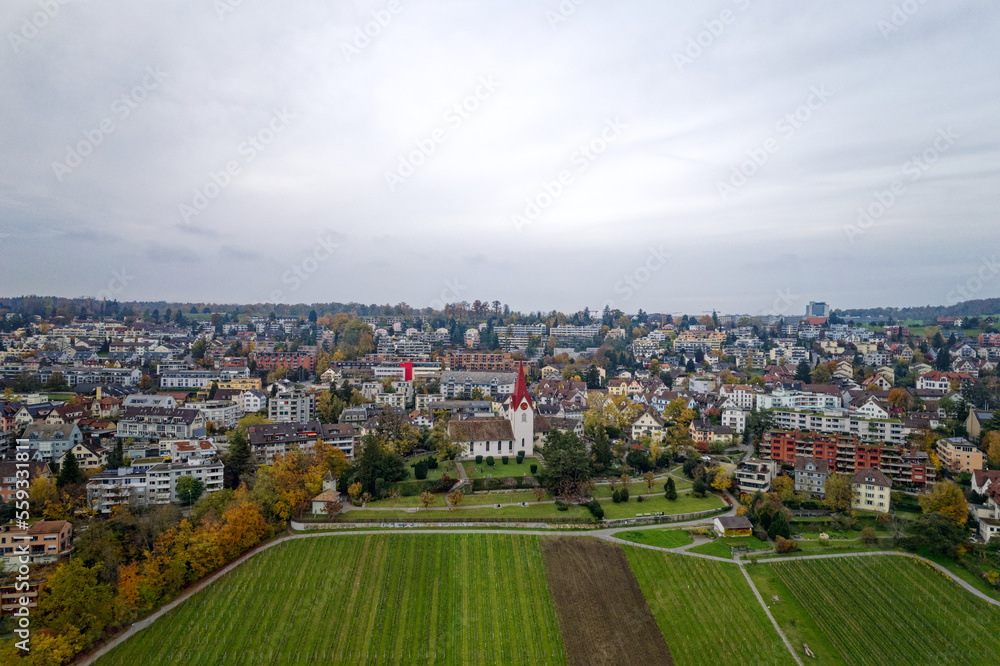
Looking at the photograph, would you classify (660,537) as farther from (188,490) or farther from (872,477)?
(188,490)

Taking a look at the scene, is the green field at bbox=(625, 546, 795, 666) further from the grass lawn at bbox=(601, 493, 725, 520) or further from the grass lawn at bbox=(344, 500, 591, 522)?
the grass lawn at bbox=(344, 500, 591, 522)

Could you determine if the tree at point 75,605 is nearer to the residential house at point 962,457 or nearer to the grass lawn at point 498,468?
the grass lawn at point 498,468

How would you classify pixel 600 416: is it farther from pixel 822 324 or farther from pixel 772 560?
pixel 822 324

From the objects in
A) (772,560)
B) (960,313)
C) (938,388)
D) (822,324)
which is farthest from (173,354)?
(960,313)

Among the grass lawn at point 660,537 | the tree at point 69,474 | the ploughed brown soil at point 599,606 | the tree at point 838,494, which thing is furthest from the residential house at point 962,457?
the tree at point 69,474

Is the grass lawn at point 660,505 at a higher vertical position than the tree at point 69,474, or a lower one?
lower

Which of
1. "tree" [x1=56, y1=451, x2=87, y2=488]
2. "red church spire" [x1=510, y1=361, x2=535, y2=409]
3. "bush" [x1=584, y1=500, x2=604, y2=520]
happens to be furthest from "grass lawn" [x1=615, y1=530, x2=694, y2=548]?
"tree" [x1=56, y1=451, x2=87, y2=488]
